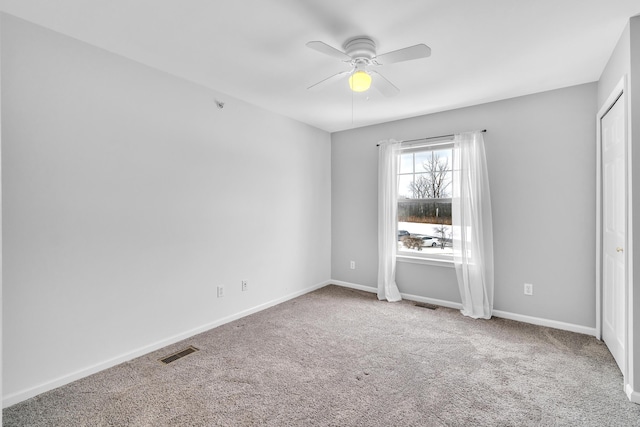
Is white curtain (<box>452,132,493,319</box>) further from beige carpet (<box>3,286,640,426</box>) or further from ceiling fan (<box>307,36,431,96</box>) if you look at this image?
ceiling fan (<box>307,36,431,96</box>)

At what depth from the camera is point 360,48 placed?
235 centimetres

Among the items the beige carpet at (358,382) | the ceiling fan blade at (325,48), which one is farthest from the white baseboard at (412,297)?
the ceiling fan blade at (325,48)

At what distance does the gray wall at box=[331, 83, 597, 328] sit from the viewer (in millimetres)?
3211

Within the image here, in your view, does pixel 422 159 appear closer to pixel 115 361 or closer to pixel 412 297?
pixel 412 297

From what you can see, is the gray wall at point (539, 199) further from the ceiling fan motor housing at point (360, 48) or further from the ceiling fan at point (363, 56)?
the ceiling fan motor housing at point (360, 48)

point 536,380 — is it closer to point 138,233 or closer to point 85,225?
point 138,233

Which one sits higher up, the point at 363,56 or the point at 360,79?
the point at 363,56

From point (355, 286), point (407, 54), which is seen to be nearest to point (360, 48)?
point (407, 54)

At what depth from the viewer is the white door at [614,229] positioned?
2.42 metres

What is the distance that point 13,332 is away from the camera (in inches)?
82.7

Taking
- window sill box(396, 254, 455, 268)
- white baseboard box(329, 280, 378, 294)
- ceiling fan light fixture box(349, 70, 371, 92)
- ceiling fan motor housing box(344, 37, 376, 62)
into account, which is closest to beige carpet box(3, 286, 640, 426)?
window sill box(396, 254, 455, 268)

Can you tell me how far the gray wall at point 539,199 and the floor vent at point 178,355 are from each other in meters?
2.83

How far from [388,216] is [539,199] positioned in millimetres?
1693

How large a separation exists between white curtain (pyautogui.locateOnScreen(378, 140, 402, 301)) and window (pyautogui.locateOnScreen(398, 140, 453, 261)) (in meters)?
0.17
